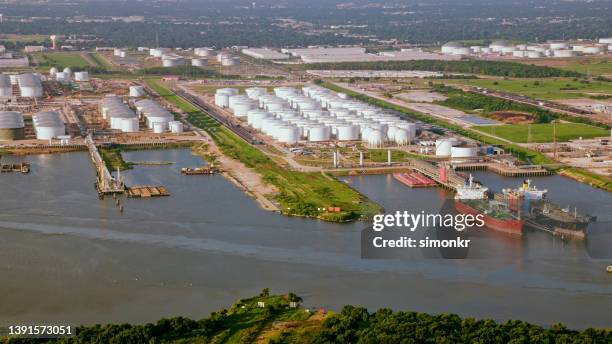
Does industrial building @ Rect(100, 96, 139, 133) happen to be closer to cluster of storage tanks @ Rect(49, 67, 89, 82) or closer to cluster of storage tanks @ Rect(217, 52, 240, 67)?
cluster of storage tanks @ Rect(49, 67, 89, 82)

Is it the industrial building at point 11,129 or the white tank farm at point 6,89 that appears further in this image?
the white tank farm at point 6,89

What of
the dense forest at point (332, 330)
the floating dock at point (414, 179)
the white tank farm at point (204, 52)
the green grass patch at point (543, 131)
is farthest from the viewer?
the white tank farm at point (204, 52)

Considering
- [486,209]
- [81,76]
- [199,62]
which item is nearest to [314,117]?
[486,209]

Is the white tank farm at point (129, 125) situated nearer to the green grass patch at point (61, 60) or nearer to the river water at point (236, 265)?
the river water at point (236, 265)

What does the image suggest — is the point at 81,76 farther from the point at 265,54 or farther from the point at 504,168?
the point at 504,168

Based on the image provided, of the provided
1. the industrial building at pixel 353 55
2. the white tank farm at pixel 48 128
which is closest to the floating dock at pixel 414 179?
the white tank farm at pixel 48 128

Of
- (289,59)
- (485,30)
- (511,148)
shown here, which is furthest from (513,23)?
(511,148)
